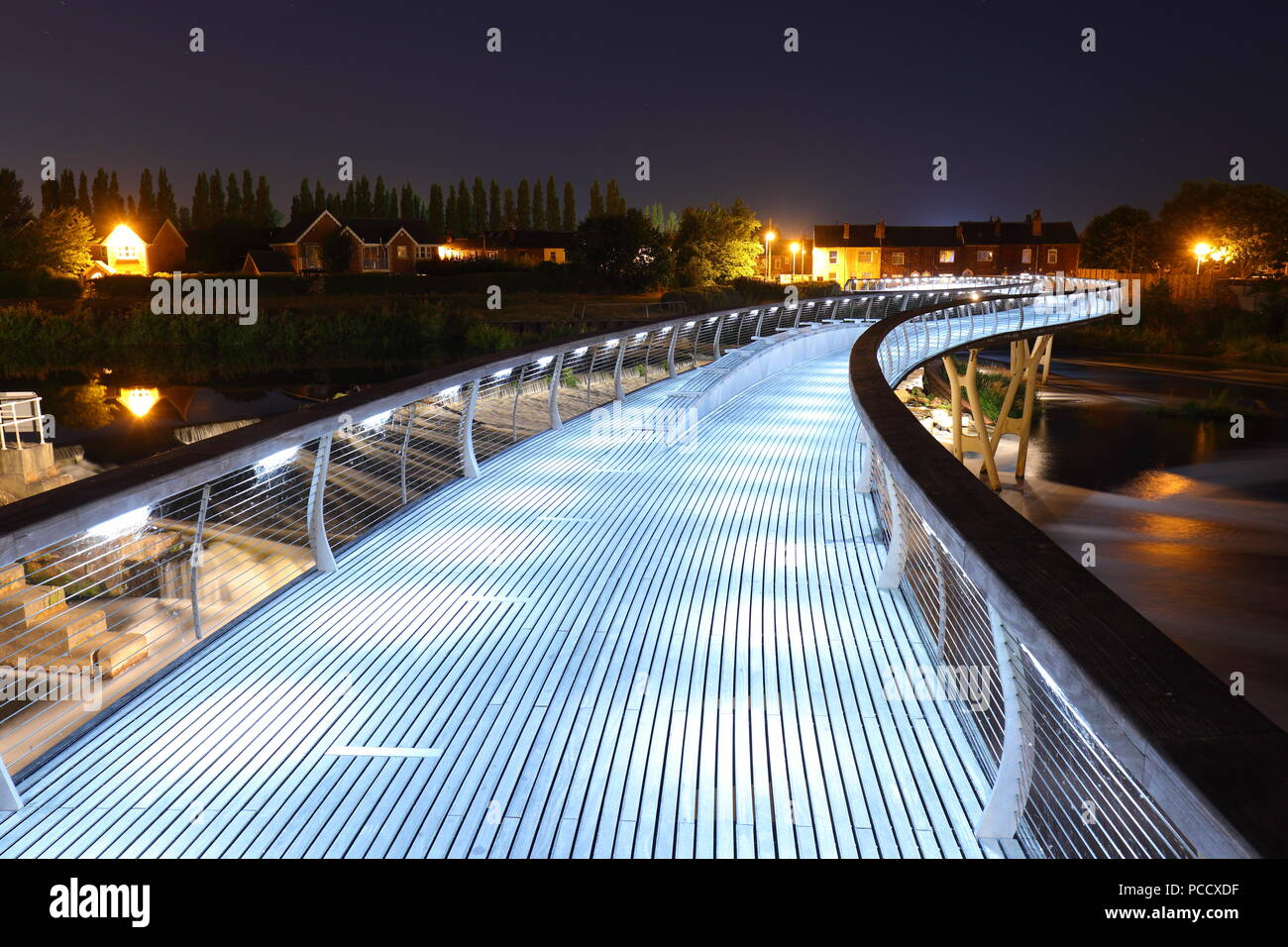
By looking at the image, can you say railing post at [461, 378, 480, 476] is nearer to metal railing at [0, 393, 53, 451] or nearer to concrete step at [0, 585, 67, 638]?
concrete step at [0, 585, 67, 638]

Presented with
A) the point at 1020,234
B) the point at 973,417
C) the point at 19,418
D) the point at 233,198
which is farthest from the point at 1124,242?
the point at 233,198

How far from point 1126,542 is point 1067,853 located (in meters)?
22.2

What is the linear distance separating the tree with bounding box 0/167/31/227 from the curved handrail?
8362cm

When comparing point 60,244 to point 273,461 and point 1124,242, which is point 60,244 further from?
point 1124,242

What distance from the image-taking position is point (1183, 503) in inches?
1069

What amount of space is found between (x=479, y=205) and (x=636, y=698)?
153731 mm

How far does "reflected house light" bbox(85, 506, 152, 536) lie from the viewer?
4.06 metres

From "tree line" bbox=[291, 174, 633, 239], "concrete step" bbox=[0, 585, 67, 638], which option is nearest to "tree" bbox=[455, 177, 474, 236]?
"tree line" bbox=[291, 174, 633, 239]

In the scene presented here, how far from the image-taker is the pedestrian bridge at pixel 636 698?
2.58m

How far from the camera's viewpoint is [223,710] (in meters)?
4.24

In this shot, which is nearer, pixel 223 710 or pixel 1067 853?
pixel 1067 853
